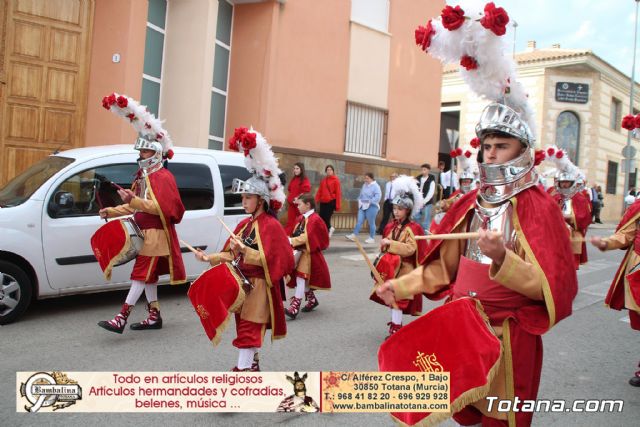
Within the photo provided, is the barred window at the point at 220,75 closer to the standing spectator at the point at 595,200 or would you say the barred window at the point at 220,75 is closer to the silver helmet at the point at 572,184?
the silver helmet at the point at 572,184

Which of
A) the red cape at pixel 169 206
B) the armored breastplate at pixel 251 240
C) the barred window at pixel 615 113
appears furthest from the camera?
the barred window at pixel 615 113

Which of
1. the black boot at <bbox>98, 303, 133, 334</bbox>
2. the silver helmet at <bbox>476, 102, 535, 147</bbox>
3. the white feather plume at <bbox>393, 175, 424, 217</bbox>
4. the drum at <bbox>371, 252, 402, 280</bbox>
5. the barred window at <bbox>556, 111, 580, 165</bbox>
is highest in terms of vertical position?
the barred window at <bbox>556, 111, 580, 165</bbox>

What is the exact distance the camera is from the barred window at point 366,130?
15828 millimetres

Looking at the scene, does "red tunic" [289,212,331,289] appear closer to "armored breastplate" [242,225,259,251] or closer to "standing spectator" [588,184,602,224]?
"armored breastplate" [242,225,259,251]

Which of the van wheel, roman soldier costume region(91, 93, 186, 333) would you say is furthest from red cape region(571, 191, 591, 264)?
the van wheel

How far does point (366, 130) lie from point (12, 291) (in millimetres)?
11887

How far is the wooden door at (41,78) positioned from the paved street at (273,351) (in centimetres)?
451

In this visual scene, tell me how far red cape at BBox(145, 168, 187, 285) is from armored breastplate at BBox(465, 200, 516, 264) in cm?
382

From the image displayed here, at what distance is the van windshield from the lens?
19.9ft

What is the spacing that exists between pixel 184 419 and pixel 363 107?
13261mm

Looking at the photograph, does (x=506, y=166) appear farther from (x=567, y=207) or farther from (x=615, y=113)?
(x=615, y=113)

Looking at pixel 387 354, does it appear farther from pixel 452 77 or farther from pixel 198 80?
pixel 452 77

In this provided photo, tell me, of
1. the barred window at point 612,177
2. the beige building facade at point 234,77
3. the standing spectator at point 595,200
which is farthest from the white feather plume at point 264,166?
the barred window at point 612,177

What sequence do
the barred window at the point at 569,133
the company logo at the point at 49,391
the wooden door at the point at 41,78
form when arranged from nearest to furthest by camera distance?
the company logo at the point at 49,391 → the wooden door at the point at 41,78 → the barred window at the point at 569,133
